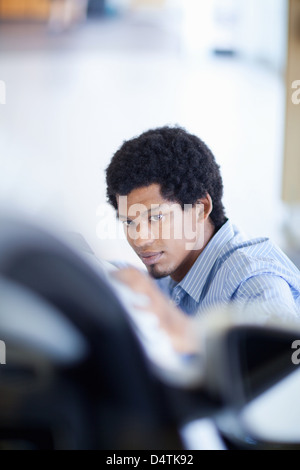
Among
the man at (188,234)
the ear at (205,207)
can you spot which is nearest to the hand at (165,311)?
the man at (188,234)

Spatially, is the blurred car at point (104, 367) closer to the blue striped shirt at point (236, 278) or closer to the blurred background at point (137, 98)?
the blue striped shirt at point (236, 278)

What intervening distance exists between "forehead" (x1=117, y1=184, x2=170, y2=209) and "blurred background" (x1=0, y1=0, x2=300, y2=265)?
0.17 ft

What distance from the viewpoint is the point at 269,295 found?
29.0 inches

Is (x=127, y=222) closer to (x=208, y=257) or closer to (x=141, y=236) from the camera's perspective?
(x=141, y=236)

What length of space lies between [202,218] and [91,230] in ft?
0.55

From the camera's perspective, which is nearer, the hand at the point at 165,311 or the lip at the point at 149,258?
the hand at the point at 165,311

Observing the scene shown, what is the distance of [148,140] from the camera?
76cm

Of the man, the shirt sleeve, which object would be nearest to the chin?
the man

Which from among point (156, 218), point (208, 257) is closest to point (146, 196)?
point (156, 218)

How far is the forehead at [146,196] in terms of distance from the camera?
2.48 ft

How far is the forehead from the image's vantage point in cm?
75

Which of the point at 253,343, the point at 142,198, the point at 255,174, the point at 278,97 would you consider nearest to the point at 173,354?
the point at 253,343

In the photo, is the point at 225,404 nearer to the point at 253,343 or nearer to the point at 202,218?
the point at 253,343

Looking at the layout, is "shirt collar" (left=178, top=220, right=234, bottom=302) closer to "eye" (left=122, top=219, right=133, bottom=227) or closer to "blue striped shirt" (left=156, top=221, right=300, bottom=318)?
"blue striped shirt" (left=156, top=221, right=300, bottom=318)
